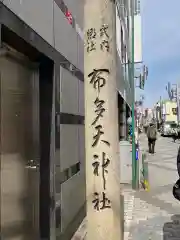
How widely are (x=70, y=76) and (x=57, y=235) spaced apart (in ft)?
9.12

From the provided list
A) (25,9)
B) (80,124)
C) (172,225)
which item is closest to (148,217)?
(172,225)

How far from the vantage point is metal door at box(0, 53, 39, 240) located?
4.25 metres

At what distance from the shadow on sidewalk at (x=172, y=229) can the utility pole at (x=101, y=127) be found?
3617 millimetres

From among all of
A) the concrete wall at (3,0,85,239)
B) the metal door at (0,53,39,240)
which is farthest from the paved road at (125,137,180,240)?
the metal door at (0,53,39,240)

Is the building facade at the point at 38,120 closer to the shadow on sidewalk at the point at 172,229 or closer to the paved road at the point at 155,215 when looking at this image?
the paved road at the point at 155,215

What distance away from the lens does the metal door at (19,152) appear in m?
4.25

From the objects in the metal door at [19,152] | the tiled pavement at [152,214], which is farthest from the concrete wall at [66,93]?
the tiled pavement at [152,214]

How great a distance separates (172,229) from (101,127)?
14.5ft

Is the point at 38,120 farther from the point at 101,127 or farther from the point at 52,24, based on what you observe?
the point at 101,127

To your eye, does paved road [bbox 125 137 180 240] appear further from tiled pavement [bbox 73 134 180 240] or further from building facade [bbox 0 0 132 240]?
building facade [bbox 0 0 132 240]

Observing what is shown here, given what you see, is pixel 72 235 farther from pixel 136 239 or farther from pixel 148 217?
pixel 148 217

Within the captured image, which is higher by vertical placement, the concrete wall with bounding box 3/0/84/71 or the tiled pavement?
the concrete wall with bounding box 3/0/84/71

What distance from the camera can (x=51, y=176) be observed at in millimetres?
5309

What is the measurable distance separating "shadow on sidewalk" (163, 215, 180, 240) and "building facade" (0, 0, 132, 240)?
5.38 feet
